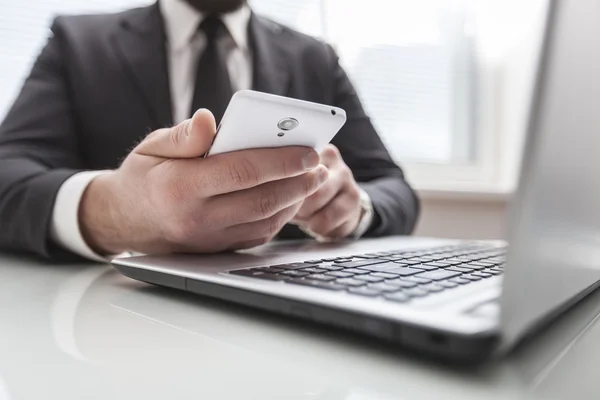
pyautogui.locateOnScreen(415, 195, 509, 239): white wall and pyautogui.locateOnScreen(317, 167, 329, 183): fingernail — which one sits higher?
pyautogui.locateOnScreen(317, 167, 329, 183): fingernail

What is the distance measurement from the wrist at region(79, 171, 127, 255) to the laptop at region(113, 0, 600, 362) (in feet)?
0.57

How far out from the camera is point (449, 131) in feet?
5.51

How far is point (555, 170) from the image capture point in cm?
25

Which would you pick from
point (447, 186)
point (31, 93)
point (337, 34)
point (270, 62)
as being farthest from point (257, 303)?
point (337, 34)

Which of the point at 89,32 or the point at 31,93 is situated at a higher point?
the point at 89,32

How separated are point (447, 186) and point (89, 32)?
981 mm

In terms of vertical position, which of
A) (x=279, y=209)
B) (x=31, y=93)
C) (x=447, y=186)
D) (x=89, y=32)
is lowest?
(x=447, y=186)

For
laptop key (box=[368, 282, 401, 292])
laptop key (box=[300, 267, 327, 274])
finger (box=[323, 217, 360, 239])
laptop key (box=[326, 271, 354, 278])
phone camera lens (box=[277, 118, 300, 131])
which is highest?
phone camera lens (box=[277, 118, 300, 131])

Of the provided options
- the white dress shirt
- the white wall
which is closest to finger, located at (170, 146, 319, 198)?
the white dress shirt

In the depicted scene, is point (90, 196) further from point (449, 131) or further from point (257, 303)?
point (449, 131)

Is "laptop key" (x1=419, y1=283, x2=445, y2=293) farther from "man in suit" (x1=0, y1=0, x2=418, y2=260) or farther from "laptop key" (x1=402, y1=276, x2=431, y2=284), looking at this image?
"man in suit" (x1=0, y1=0, x2=418, y2=260)

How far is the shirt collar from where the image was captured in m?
1.04

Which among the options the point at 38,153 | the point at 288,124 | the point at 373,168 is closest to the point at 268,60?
the point at 373,168

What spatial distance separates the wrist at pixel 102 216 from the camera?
533 millimetres
